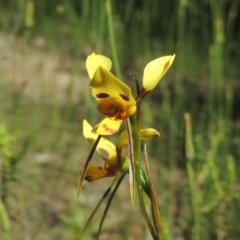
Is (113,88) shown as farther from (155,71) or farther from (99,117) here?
(99,117)

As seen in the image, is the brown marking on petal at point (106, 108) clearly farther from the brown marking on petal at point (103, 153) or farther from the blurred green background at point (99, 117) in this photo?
the blurred green background at point (99, 117)

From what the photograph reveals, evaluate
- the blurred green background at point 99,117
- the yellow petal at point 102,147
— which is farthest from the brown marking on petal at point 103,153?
the blurred green background at point 99,117

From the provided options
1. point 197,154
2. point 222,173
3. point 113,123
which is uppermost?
point 113,123

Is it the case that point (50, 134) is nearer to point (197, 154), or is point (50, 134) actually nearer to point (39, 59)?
point (39, 59)

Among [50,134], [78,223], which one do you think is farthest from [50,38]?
[78,223]

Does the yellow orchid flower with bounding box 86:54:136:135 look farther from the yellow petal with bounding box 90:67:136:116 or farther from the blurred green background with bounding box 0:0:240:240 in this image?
the blurred green background with bounding box 0:0:240:240

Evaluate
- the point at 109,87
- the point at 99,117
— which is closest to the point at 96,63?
the point at 109,87

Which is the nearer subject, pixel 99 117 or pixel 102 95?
pixel 102 95
